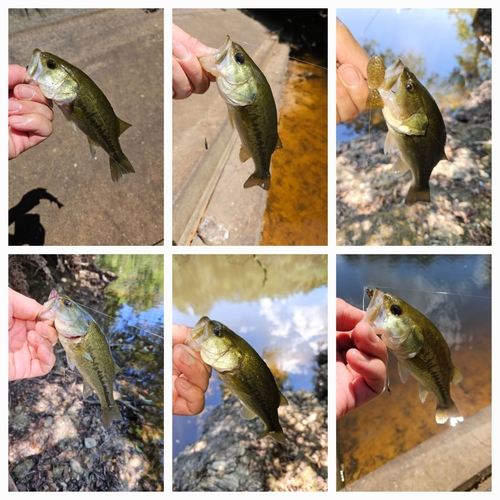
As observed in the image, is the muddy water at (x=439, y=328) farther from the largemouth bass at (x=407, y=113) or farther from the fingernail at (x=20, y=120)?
the fingernail at (x=20, y=120)

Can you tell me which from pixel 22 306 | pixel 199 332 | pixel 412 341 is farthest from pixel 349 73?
pixel 22 306

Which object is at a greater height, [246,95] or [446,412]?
[246,95]

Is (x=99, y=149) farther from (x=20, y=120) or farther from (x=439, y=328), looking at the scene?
(x=439, y=328)

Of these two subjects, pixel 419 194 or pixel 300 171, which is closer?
pixel 419 194
